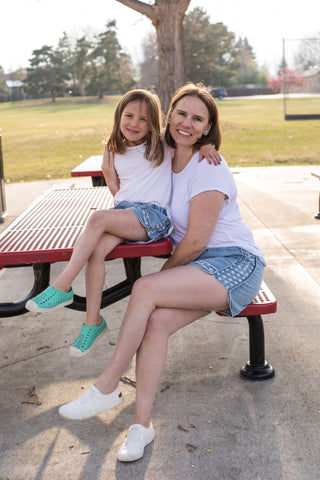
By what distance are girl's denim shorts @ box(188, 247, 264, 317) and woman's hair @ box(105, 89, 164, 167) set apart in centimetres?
61

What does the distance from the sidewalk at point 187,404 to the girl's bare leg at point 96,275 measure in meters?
0.49

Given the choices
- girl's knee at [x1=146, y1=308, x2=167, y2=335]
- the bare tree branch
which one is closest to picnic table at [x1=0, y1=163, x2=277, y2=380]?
girl's knee at [x1=146, y1=308, x2=167, y2=335]

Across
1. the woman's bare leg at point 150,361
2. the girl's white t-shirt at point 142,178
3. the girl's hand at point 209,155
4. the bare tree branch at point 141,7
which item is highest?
the bare tree branch at point 141,7

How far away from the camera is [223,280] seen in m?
2.68

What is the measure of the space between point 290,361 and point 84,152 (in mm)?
15731

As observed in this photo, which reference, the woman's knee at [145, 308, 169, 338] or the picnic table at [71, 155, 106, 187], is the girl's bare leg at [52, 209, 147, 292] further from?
the picnic table at [71, 155, 106, 187]

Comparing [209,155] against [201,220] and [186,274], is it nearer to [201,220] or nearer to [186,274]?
[201,220]

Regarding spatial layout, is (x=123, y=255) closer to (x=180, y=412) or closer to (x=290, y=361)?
(x=180, y=412)

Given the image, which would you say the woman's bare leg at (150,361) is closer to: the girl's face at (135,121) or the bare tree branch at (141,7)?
the girl's face at (135,121)

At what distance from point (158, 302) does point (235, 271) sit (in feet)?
1.37

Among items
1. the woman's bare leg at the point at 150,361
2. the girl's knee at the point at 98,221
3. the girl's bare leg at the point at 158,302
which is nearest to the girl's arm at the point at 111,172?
the girl's knee at the point at 98,221

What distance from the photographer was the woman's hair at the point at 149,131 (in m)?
3.09

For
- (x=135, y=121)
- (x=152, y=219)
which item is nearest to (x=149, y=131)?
Result: (x=135, y=121)

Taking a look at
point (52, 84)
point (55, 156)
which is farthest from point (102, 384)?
point (52, 84)
